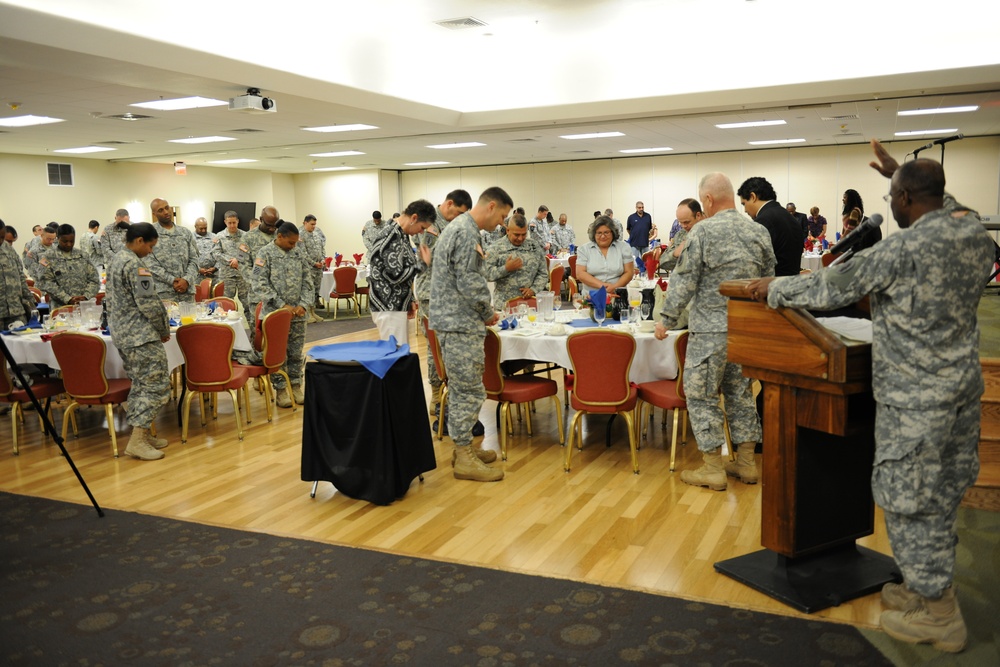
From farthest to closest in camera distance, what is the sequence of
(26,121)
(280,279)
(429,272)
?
(26,121), (280,279), (429,272)

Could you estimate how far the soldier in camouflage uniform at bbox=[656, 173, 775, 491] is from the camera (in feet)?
15.8

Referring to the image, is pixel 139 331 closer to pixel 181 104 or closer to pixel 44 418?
pixel 44 418

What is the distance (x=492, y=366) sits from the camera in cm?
591

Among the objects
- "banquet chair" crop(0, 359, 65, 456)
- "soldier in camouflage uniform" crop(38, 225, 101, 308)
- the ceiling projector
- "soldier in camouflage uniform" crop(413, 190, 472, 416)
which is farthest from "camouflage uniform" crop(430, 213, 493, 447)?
"soldier in camouflage uniform" crop(38, 225, 101, 308)

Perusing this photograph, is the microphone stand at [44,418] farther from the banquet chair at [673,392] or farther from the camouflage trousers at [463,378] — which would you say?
the banquet chair at [673,392]

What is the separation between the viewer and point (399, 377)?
200 inches

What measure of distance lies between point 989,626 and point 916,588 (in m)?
0.49

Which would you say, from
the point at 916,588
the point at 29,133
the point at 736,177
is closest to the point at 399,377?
the point at 916,588

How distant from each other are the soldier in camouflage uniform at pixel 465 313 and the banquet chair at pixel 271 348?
223 cm

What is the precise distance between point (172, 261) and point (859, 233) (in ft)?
26.6

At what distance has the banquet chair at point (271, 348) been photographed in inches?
279

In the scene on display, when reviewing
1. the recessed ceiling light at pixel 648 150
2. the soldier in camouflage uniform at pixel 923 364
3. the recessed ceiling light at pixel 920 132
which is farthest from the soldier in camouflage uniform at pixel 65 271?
the recessed ceiling light at pixel 920 132

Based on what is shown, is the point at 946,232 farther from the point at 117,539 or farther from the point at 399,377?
the point at 117,539

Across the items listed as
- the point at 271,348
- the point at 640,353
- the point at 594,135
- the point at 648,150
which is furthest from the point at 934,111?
the point at 271,348
